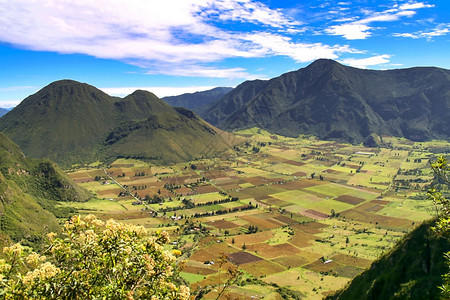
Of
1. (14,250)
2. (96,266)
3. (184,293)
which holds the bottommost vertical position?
(184,293)

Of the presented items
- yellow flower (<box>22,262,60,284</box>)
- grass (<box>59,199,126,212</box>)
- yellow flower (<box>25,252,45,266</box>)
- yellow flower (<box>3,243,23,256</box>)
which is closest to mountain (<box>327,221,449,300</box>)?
yellow flower (<box>22,262,60,284</box>)

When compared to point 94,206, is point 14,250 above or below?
above

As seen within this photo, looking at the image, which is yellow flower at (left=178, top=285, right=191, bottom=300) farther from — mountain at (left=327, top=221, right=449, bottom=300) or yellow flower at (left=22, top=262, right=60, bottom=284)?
mountain at (left=327, top=221, right=449, bottom=300)

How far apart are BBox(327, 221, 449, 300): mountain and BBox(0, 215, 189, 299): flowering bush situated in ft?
156

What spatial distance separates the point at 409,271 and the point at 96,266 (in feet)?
195

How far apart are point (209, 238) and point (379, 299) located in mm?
105331

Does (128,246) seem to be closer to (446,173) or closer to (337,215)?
(446,173)

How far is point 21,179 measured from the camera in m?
189

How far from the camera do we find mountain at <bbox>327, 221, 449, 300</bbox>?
48.7 m

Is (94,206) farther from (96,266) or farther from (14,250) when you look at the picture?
(96,266)

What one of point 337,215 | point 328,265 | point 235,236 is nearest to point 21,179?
point 235,236

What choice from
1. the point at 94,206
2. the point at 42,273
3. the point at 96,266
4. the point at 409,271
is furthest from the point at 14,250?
the point at 94,206

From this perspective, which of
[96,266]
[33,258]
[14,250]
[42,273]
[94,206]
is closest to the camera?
[42,273]

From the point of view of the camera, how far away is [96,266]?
14453 millimetres
